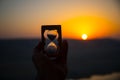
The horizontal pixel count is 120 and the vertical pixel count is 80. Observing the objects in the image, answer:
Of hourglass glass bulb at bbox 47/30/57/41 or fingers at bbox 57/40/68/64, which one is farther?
hourglass glass bulb at bbox 47/30/57/41

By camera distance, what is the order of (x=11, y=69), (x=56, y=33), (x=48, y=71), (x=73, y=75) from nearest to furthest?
(x=48, y=71), (x=56, y=33), (x=73, y=75), (x=11, y=69)

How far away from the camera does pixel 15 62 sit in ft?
8.23

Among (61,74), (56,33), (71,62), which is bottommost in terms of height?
(71,62)

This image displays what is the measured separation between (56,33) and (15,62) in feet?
5.15

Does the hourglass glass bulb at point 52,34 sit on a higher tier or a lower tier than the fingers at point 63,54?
higher

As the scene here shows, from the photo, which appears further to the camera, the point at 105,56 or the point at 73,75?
the point at 105,56

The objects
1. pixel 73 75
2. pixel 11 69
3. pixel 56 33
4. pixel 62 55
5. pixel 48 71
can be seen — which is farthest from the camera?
→ pixel 11 69

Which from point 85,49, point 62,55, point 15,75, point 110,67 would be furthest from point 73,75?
point 62,55

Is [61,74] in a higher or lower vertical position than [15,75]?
higher

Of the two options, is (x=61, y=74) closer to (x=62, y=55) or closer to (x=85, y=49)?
(x=62, y=55)

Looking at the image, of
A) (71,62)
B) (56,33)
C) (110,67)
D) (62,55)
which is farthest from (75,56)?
(62,55)

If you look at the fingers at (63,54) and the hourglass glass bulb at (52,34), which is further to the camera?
the hourglass glass bulb at (52,34)

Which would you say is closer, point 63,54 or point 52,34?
point 63,54

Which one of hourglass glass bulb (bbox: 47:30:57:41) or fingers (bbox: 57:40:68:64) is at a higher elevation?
hourglass glass bulb (bbox: 47:30:57:41)
